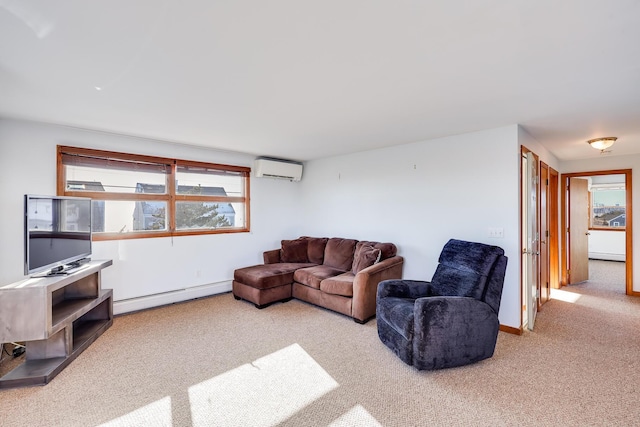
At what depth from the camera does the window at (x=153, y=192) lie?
138 inches

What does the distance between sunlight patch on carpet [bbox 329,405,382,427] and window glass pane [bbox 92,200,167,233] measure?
342cm

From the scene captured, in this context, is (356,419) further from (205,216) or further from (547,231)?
(547,231)

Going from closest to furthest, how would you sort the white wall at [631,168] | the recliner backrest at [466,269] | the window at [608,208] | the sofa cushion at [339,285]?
1. the recliner backrest at [466,269]
2. the sofa cushion at [339,285]
3. the white wall at [631,168]
4. the window at [608,208]

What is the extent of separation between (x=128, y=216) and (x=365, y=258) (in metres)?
3.15

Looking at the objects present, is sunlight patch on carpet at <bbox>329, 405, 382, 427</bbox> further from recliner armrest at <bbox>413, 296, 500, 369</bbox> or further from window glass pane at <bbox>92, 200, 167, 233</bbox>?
window glass pane at <bbox>92, 200, 167, 233</bbox>

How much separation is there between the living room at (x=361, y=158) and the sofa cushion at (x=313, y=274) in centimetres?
51

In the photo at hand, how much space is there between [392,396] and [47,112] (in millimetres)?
3960

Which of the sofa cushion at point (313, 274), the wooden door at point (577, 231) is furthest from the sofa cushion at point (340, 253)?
the wooden door at point (577, 231)

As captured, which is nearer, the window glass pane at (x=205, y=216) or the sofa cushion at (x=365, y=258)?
the sofa cushion at (x=365, y=258)

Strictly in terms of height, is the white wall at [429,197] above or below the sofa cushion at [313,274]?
above

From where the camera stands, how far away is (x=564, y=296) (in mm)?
4684

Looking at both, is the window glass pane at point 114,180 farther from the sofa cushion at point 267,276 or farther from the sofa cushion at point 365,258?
the sofa cushion at point 365,258

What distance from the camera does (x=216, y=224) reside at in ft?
15.5

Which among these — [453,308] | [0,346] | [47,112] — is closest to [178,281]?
[0,346]
